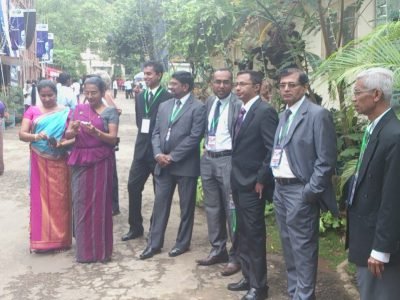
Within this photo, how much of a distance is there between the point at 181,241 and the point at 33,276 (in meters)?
1.45

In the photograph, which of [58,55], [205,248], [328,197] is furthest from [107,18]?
[58,55]

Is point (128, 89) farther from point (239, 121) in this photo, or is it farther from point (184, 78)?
point (239, 121)

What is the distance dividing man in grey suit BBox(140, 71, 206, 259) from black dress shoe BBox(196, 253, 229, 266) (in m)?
0.36

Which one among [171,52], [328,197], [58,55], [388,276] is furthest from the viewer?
[58,55]

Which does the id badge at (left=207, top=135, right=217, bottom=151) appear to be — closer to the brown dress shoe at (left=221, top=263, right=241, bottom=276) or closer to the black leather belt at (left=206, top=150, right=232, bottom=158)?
the black leather belt at (left=206, top=150, right=232, bottom=158)

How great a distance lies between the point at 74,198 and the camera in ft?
16.5

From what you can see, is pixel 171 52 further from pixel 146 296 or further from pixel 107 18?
pixel 107 18

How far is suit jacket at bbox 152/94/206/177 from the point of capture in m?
4.95

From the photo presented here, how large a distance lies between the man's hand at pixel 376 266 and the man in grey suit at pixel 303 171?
798 mm

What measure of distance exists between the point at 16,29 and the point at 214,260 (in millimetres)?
15891

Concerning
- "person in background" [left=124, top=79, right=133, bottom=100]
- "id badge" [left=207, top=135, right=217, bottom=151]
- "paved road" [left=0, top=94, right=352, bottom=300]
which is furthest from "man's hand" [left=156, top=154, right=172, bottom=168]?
"person in background" [left=124, top=79, right=133, bottom=100]

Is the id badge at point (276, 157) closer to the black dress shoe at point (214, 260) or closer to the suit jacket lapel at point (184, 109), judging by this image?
the suit jacket lapel at point (184, 109)

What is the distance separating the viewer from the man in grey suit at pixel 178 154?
4.97 meters

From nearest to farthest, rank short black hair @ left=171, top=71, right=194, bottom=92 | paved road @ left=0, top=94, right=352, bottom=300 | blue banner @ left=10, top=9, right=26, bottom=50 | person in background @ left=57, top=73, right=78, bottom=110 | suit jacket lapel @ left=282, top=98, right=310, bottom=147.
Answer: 1. suit jacket lapel @ left=282, top=98, right=310, bottom=147
2. paved road @ left=0, top=94, right=352, bottom=300
3. short black hair @ left=171, top=71, right=194, bottom=92
4. person in background @ left=57, top=73, right=78, bottom=110
5. blue banner @ left=10, top=9, right=26, bottom=50
